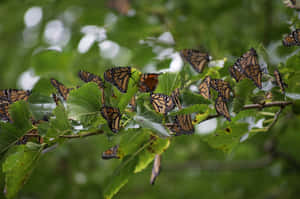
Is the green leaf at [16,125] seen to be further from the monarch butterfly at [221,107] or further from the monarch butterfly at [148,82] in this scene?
the monarch butterfly at [221,107]

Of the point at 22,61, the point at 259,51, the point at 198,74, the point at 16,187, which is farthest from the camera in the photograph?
the point at 22,61

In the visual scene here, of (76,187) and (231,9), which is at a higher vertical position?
(231,9)

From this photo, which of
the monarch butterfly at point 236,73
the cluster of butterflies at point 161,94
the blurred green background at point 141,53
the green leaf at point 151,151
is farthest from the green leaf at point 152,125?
the blurred green background at point 141,53

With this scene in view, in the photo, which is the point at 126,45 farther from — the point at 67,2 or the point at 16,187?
the point at 16,187

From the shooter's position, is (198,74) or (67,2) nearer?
(198,74)

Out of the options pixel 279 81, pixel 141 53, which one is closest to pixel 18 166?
pixel 279 81

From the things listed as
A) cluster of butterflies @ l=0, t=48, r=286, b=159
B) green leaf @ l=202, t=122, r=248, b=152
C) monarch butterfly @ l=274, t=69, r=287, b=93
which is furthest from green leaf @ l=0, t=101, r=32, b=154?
monarch butterfly @ l=274, t=69, r=287, b=93

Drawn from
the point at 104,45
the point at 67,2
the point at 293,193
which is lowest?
the point at 293,193

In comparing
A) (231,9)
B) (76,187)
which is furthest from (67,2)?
(76,187)
